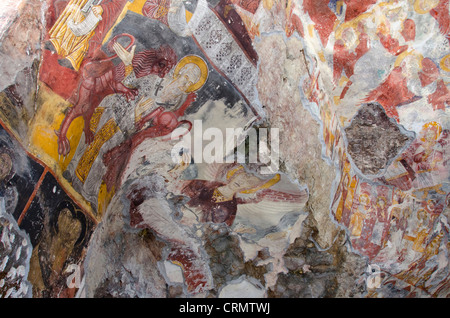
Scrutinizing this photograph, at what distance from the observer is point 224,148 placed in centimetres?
501

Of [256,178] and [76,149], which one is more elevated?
[76,149]

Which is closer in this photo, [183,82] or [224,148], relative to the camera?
[183,82]

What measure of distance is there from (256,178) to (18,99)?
2.85 m

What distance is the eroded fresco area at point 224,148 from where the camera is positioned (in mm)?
3418

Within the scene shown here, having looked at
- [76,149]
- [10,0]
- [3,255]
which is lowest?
[3,255]

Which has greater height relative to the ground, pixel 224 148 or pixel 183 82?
pixel 183 82

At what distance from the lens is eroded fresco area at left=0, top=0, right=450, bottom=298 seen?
3418mm

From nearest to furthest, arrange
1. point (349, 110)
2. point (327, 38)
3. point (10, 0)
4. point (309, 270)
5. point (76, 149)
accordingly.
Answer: point (10, 0) → point (76, 149) → point (327, 38) → point (349, 110) → point (309, 270)

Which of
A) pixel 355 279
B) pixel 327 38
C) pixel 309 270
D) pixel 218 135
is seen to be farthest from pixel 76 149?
pixel 355 279

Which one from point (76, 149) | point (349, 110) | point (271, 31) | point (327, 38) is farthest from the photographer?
point (349, 110)

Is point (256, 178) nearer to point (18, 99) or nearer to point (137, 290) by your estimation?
point (137, 290)

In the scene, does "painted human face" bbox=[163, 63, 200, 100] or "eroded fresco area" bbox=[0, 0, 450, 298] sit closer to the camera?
"eroded fresco area" bbox=[0, 0, 450, 298]

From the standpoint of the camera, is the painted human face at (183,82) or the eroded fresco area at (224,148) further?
the painted human face at (183,82)

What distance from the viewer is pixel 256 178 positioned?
208 inches
